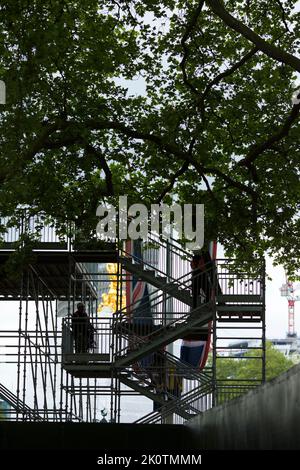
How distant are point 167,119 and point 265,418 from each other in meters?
20.8

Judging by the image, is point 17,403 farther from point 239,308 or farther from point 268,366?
point 268,366

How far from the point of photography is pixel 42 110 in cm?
3169

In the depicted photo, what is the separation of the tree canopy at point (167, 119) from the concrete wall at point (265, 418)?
16076 millimetres

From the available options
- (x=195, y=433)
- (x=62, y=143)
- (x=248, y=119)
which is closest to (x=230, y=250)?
(x=248, y=119)

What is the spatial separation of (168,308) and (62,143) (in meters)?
9.04

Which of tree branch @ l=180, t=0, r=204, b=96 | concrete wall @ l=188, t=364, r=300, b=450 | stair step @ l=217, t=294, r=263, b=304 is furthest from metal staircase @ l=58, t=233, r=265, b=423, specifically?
concrete wall @ l=188, t=364, r=300, b=450

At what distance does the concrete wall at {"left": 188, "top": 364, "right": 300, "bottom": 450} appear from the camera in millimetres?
9375

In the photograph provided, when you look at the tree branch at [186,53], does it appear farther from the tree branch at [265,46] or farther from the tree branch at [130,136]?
the tree branch at [265,46]

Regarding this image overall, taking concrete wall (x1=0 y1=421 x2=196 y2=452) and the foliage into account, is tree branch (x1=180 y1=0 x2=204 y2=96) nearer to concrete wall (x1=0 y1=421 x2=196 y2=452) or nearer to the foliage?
concrete wall (x1=0 y1=421 x2=196 y2=452)

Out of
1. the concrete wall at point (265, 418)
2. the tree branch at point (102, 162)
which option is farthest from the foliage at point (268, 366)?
the concrete wall at point (265, 418)

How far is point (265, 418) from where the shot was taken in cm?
1055

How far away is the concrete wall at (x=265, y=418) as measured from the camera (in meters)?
9.38
